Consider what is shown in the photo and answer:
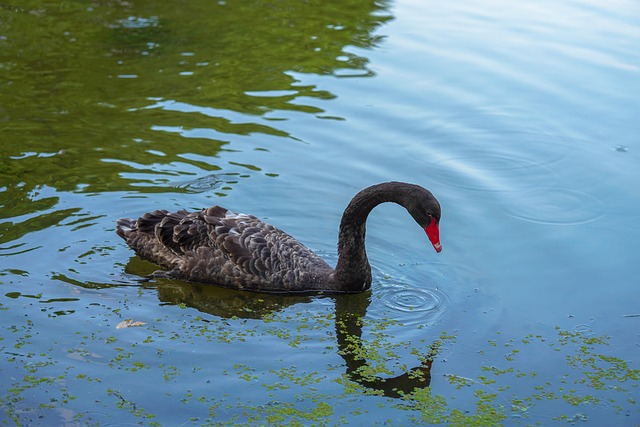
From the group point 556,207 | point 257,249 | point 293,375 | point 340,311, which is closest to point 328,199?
point 257,249

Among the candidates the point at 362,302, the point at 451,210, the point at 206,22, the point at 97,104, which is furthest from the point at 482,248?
the point at 206,22

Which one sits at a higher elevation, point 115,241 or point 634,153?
point 634,153

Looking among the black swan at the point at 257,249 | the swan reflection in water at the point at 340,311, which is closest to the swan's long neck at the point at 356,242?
the black swan at the point at 257,249

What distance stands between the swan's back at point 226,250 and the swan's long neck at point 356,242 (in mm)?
145

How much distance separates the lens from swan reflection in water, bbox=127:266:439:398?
578 cm

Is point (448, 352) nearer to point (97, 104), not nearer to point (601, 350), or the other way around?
point (601, 350)

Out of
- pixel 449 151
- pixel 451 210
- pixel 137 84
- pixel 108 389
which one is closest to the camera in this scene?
pixel 108 389

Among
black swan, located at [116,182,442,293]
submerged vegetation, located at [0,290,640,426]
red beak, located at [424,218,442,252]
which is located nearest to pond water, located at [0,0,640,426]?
submerged vegetation, located at [0,290,640,426]

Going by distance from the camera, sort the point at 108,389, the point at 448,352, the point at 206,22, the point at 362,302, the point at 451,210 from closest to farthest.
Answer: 1. the point at 108,389
2. the point at 448,352
3. the point at 362,302
4. the point at 451,210
5. the point at 206,22

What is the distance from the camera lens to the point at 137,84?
10.3m

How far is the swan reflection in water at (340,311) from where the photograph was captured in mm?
5777

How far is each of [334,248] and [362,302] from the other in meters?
0.88

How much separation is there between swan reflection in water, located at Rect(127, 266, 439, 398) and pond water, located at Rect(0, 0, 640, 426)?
0.02m

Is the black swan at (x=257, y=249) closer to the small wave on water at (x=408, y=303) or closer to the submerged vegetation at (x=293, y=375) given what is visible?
the small wave on water at (x=408, y=303)
